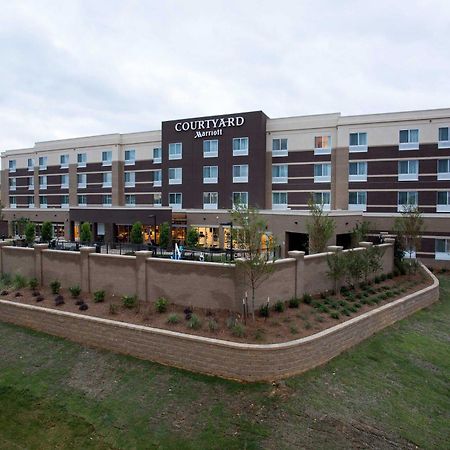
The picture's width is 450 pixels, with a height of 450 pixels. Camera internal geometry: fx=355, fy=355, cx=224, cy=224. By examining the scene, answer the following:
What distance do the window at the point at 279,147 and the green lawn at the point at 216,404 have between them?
28.4m

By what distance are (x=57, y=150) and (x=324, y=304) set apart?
5138cm

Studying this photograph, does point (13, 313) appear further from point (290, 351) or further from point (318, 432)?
point (318, 432)

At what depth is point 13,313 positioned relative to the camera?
17.4 meters

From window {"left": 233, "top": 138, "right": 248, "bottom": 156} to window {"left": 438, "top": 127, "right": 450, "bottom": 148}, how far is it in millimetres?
19141

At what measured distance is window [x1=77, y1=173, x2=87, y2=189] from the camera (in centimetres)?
5262

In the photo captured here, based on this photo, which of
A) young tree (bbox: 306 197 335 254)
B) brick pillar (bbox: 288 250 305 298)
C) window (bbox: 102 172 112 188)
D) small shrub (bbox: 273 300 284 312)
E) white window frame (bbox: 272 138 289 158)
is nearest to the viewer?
small shrub (bbox: 273 300 284 312)

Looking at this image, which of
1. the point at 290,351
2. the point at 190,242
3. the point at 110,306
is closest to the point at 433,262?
the point at 190,242

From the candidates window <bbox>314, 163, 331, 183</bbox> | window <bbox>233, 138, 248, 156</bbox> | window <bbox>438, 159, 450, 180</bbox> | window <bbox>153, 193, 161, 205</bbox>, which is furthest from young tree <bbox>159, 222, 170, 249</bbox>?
window <bbox>438, 159, 450, 180</bbox>

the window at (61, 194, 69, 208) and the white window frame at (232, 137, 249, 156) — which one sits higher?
the white window frame at (232, 137, 249, 156)

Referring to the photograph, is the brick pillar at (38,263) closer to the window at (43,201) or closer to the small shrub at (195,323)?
the small shrub at (195,323)

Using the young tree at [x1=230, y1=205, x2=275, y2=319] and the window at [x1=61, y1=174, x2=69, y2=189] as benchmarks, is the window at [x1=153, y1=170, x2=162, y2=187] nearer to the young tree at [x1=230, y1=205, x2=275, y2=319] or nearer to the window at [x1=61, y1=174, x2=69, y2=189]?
the window at [x1=61, y1=174, x2=69, y2=189]

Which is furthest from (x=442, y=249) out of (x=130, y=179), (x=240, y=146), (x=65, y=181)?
(x=65, y=181)

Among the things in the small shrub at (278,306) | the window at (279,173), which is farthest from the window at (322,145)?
the small shrub at (278,306)

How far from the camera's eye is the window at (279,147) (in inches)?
1567
